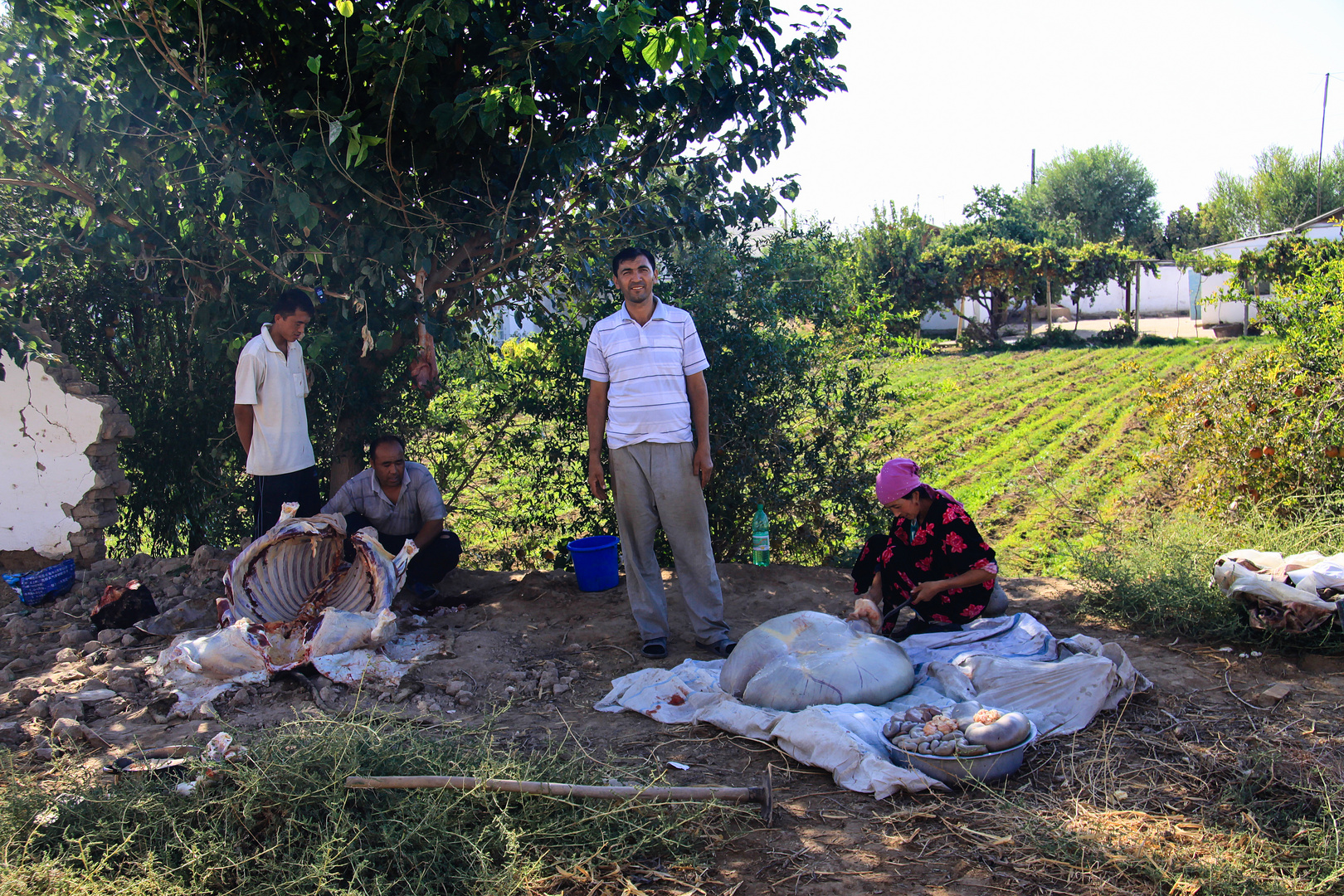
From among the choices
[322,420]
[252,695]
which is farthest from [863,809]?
[322,420]

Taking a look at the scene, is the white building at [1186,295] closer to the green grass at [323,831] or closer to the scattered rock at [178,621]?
the scattered rock at [178,621]

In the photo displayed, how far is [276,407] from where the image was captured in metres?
4.68

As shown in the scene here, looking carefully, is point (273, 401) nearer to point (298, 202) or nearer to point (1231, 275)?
point (298, 202)

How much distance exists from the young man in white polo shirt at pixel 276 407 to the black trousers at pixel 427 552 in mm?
408

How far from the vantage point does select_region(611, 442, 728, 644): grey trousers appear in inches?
170

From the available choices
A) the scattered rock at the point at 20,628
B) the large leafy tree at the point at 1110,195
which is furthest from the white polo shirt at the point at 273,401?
the large leafy tree at the point at 1110,195

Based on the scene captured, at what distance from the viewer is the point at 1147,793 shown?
2975mm

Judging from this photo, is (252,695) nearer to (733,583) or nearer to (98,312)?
(733,583)

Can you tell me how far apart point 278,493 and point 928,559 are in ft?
11.3

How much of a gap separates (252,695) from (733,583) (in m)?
2.75

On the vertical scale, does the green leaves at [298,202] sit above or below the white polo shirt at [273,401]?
above

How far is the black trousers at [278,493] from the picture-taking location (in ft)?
15.7

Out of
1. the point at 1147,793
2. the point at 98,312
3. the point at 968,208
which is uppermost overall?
the point at 968,208

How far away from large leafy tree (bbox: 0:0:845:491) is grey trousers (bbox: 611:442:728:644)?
1.40 m
